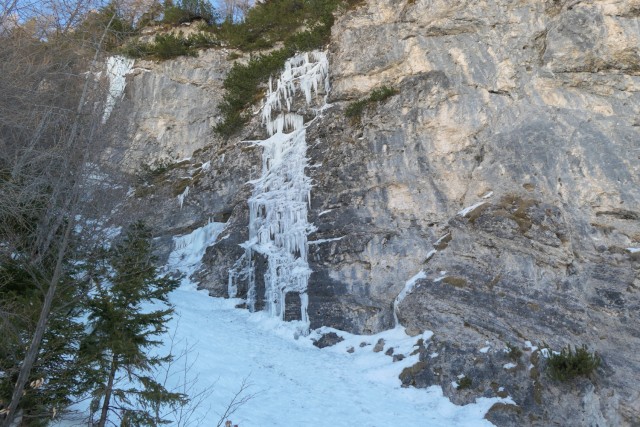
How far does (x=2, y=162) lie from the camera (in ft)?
23.5

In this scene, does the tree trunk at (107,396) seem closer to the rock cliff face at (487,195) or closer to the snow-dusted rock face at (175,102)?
the rock cliff face at (487,195)

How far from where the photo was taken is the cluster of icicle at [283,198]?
15.1 metres

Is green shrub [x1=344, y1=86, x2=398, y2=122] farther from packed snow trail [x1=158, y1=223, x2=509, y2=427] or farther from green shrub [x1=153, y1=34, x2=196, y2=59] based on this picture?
green shrub [x1=153, y1=34, x2=196, y2=59]

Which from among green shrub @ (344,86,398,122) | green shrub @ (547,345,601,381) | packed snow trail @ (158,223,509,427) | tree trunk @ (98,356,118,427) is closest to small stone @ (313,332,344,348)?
packed snow trail @ (158,223,509,427)

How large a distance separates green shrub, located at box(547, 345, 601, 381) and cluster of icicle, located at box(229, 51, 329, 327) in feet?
21.4

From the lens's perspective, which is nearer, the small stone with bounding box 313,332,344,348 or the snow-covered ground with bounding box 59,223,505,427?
the snow-covered ground with bounding box 59,223,505,427

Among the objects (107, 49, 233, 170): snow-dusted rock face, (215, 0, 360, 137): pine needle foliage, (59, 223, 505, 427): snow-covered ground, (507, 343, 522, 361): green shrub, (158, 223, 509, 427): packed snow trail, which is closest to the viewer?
(59, 223, 505, 427): snow-covered ground

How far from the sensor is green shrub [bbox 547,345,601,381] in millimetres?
9797

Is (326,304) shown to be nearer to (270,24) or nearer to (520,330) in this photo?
(520,330)

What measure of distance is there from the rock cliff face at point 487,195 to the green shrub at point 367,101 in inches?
7.6

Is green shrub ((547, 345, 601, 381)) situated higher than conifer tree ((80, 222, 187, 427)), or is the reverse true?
conifer tree ((80, 222, 187, 427))

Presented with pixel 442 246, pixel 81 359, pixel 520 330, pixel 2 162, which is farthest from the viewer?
pixel 442 246

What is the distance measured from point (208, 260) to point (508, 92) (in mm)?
10759

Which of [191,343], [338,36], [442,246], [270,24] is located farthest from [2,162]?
[270,24]
